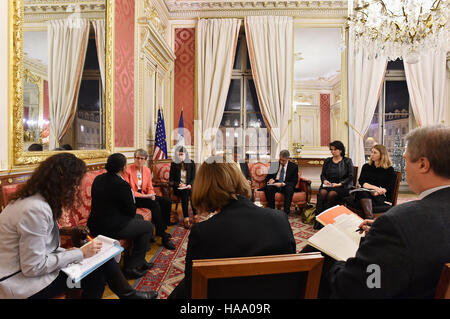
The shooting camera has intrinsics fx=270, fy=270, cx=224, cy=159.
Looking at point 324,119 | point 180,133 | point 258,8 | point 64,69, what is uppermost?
point 258,8

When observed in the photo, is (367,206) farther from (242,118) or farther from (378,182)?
(242,118)

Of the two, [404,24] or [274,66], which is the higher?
[274,66]

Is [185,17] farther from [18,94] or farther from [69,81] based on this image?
[18,94]

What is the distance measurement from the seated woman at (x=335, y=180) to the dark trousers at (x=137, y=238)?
8.89 feet

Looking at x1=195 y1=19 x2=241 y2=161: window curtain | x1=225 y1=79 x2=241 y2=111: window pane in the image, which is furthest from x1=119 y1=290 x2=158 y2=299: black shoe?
x1=225 y1=79 x2=241 y2=111: window pane

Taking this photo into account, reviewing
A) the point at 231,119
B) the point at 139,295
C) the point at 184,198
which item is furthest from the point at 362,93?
the point at 139,295

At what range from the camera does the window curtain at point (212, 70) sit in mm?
5711

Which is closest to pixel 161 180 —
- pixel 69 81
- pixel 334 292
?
pixel 69 81

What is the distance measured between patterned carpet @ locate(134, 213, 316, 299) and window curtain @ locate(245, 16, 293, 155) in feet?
8.88

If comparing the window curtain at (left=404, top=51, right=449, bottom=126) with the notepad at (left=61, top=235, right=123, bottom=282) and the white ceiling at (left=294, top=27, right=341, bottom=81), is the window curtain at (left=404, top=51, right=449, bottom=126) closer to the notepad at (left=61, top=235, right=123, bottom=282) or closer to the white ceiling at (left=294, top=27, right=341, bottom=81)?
the white ceiling at (left=294, top=27, right=341, bottom=81)

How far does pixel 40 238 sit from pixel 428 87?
6.96m

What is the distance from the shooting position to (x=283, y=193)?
4395 millimetres

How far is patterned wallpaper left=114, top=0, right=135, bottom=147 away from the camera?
3.53 m

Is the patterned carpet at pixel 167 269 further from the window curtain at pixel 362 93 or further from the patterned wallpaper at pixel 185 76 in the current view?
the patterned wallpaper at pixel 185 76
